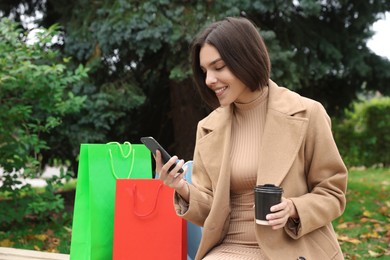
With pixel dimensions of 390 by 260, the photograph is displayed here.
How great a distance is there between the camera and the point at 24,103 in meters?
5.84

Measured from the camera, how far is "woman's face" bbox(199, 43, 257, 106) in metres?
2.19

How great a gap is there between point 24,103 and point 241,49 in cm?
415

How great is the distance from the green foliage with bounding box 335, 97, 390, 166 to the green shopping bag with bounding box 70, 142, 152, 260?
1321cm

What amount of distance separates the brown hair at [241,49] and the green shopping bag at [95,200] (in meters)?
0.84

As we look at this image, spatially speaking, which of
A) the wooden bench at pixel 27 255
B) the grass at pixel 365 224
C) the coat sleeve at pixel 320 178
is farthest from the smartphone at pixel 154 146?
the grass at pixel 365 224

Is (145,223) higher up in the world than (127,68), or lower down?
lower down

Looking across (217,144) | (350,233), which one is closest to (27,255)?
(217,144)

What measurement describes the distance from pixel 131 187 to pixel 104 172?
7.8 inches

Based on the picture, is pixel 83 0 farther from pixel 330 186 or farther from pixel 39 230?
pixel 330 186

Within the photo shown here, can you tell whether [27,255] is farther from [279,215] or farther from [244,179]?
[279,215]

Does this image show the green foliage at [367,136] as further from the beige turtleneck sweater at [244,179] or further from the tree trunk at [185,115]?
the beige turtleneck sweater at [244,179]

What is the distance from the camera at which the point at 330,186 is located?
7.06ft

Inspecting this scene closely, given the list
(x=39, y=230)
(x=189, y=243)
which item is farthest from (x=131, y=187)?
(x=39, y=230)

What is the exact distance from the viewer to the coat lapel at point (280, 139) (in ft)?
7.06
